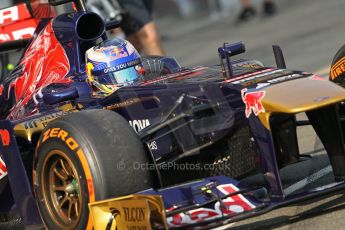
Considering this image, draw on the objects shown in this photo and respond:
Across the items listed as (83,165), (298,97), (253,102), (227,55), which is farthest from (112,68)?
(298,97)

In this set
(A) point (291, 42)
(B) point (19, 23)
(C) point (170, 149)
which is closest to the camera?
(C) point (170, 149)

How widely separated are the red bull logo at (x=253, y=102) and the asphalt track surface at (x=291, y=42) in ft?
2.32

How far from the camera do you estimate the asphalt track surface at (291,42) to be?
515cm

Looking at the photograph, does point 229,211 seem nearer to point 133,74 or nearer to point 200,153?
point 200,153

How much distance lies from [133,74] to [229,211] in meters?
1.66

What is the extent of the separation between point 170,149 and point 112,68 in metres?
1.01

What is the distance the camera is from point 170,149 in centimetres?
521

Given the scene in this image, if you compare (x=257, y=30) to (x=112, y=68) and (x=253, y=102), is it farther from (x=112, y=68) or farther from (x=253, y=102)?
(x=253, y=102)

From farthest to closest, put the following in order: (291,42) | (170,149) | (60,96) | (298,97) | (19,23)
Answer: (291,42)
(19,23)
(60,96)
(170,149)
(298,97)

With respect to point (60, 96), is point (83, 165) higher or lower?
lower

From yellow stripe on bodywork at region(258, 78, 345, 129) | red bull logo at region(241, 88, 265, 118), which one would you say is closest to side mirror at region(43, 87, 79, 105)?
red bull logo at region(241, 88, 265, 118)

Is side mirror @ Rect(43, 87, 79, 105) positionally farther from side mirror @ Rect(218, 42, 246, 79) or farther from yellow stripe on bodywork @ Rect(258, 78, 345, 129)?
yellow stripe on bodywork @ Rect(258, 78, 345, 129)

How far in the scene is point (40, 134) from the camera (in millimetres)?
5531

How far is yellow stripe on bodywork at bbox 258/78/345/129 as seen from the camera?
459cm
